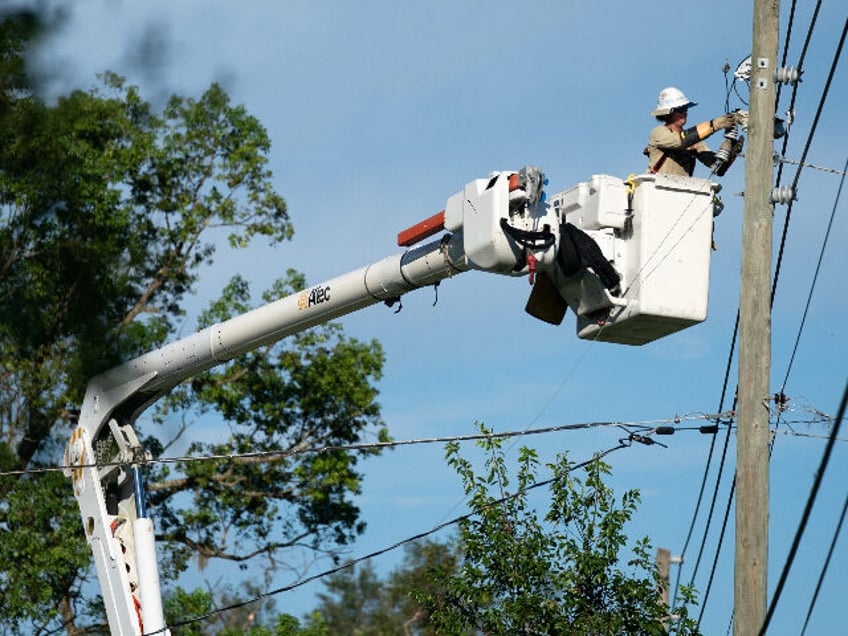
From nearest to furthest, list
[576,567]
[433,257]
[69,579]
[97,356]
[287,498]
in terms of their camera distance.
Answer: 1. [433,257]
2. [576,567]
3. [97,356]
4. [69,579]
5. [287,498]

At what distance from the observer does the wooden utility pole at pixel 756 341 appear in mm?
12016

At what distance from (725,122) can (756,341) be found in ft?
5.98

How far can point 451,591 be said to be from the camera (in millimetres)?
15750

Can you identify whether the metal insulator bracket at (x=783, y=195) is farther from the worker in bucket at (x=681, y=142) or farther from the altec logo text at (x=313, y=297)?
the altec logo text at (x=313, y=297)

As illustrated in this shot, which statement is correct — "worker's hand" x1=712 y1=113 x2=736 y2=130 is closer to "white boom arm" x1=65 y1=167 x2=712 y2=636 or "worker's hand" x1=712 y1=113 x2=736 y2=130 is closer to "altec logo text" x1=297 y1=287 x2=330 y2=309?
"white boom arm" x1=65 y1=167 x2=712 y2=636

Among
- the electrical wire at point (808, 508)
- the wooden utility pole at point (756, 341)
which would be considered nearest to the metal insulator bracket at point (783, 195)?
the wooden utility pole at point (756, 341)

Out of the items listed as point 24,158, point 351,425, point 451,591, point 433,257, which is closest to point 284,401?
point 351,425

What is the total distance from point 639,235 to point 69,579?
52.5 feet

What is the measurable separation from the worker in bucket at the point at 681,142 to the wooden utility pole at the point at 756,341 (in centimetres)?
17

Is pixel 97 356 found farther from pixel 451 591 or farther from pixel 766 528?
pixel 766 528

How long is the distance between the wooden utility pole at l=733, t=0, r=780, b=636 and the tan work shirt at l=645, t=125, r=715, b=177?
36 centimetres

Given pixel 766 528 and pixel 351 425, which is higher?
pixel 351 425

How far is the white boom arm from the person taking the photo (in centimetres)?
1196

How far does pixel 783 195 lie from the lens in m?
13.0
